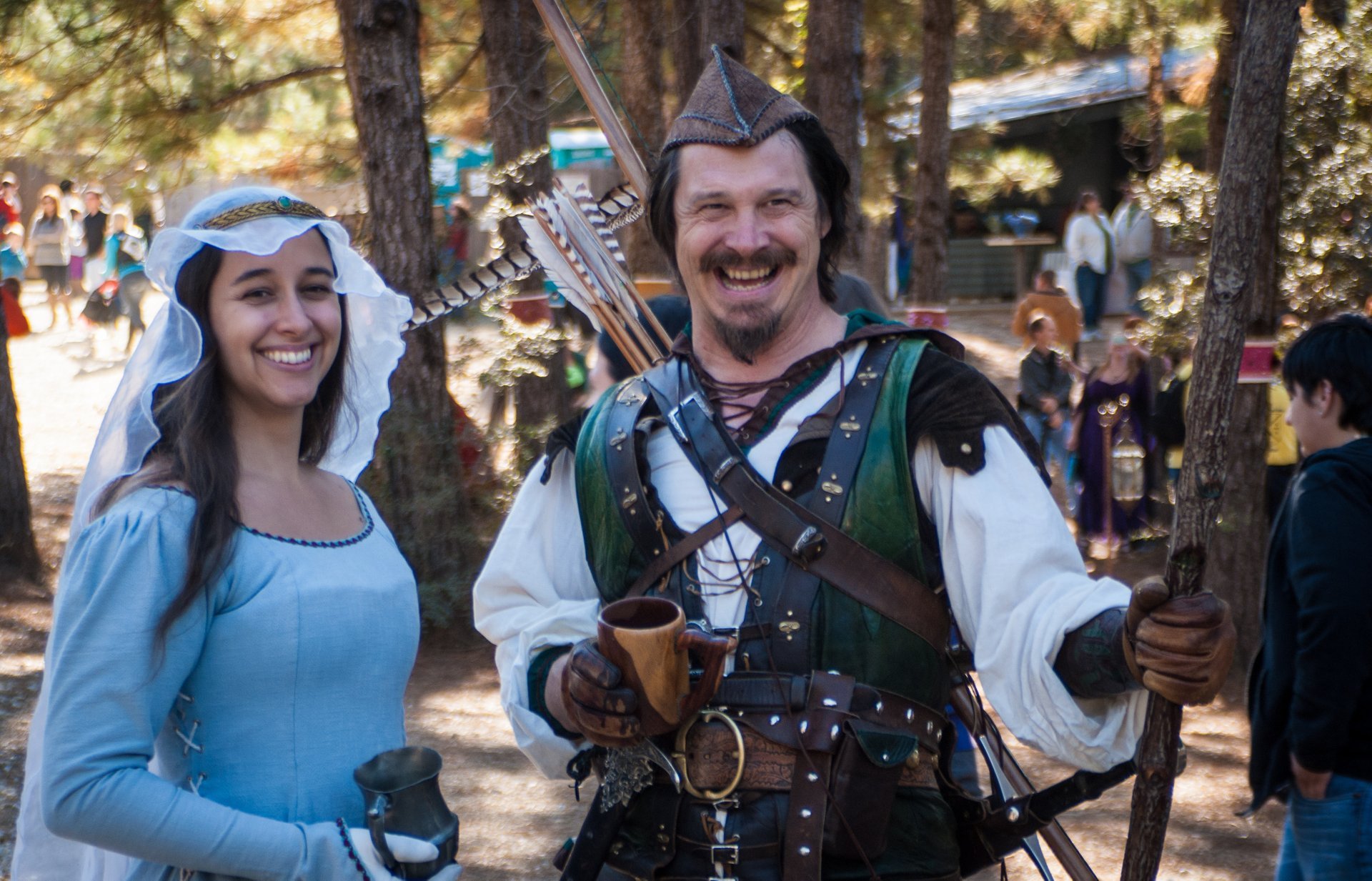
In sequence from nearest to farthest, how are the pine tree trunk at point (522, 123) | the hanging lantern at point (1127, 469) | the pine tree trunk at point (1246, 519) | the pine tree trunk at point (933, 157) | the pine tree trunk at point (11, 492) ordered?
1. the pine tree trunk at point (1246, 519)
2. the pine tree trunk at point (11, 492)
3. the pine tree trunk at point (522, 123)
4. the hanging lantern at point (1127, 469)
5. the pine tree trunk at point (933, 157)

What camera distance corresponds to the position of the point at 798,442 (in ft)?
7.36

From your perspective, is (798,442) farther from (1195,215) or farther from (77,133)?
(77,133)

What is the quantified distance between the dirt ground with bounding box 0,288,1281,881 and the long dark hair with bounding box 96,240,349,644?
292 centimetres

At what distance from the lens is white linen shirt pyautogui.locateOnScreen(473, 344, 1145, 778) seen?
80.0 inches

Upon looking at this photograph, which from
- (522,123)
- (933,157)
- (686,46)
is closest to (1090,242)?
(933,157)

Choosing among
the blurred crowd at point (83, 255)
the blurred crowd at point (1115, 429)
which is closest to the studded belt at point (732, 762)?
the blurred crowd at point (1115, 429)

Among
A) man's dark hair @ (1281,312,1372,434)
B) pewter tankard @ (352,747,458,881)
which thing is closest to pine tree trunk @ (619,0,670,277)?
man's dark hair @ (1281,312,1372,434)

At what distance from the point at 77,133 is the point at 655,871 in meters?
9.05

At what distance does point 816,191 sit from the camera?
237 centimetres

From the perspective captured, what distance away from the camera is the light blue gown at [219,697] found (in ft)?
5.97

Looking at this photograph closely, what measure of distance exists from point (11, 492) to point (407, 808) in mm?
6617

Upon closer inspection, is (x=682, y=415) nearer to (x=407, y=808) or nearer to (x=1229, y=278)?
(x=407, y=808)

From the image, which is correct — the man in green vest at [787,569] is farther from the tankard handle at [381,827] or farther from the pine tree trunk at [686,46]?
the pine tree trunk at [686,46]

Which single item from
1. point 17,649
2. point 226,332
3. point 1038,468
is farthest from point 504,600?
point 17,649
